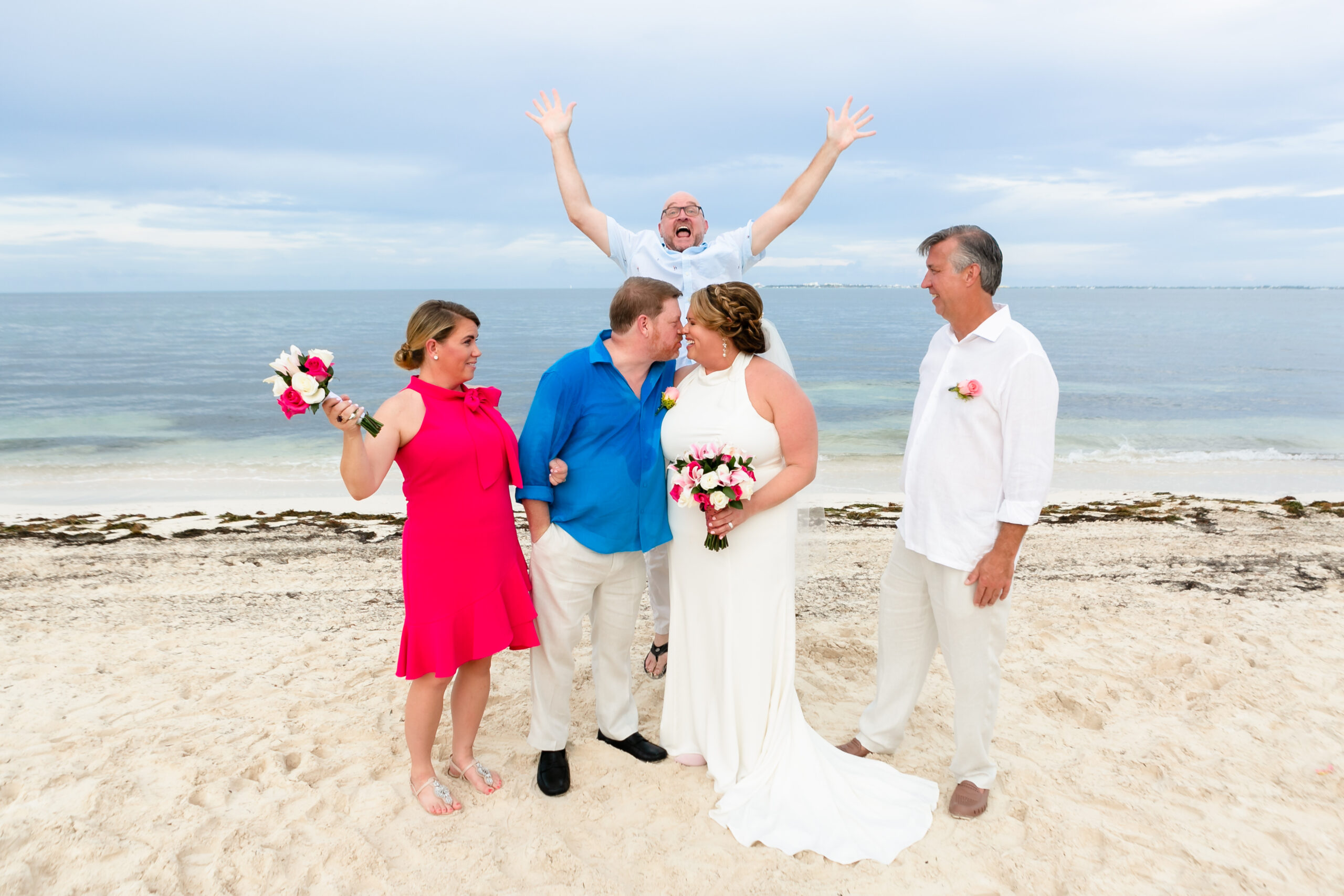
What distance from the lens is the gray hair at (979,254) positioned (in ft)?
11.9

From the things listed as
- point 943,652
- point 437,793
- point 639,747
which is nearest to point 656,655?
point 639,747

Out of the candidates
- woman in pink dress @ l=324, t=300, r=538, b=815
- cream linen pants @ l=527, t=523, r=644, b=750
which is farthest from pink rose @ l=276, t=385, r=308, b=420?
cream linen pants @ l=527, t=523, r=644, b=750

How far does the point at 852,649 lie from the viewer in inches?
245

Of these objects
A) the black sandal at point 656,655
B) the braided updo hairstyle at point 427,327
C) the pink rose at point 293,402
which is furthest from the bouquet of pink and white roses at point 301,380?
the black sandal at point 656,655

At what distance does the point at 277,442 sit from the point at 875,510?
1416 cm

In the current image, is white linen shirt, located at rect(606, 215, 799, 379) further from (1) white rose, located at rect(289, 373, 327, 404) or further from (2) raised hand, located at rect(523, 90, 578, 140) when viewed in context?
(1) white rose, located at rect(289, 373, 327, 404)

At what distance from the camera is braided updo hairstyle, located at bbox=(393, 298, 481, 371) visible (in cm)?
367

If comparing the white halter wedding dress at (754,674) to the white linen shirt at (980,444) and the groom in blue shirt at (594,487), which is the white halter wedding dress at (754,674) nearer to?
the groom in blue shirt at (594,487)

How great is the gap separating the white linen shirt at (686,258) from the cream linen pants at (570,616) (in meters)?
1.54

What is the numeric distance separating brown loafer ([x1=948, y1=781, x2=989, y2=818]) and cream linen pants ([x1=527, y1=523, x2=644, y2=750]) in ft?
Result: 6.07

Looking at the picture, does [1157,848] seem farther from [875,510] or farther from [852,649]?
[875,510]

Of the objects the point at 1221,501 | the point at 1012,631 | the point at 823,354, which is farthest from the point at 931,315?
the point at 1012,631

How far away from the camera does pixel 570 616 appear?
4195mm

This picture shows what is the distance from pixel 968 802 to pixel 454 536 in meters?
2.92
